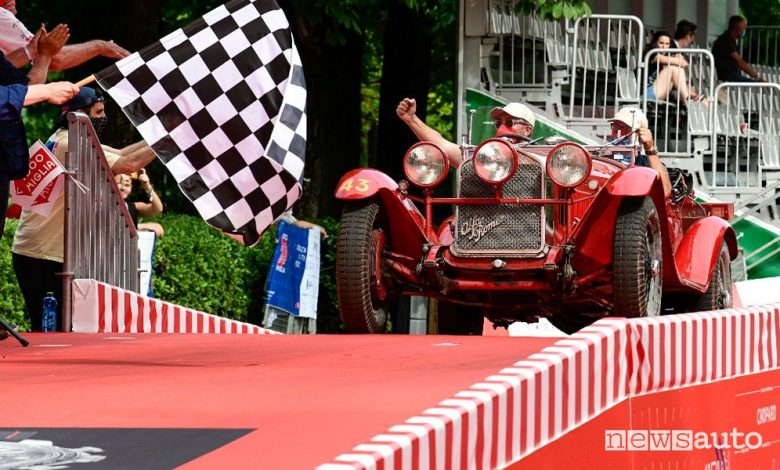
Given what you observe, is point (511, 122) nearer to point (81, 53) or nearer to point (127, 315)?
point (127, 315)

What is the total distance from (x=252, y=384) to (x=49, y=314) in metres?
4.54

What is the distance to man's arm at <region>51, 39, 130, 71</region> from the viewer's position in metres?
10.1

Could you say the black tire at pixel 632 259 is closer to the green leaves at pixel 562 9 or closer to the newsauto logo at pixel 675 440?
the newsauto logo at pixel 675 440

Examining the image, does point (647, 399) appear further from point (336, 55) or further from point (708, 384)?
point (336, 55)

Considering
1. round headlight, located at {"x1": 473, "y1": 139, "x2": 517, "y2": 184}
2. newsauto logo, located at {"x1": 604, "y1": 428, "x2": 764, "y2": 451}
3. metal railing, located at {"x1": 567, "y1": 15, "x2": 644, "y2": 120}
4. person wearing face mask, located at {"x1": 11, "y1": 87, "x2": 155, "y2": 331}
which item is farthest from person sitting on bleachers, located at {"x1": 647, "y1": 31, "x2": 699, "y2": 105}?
newsauto logo, located at {"x1": 604, "y1": 428, "x2": 764, "y2": 451}

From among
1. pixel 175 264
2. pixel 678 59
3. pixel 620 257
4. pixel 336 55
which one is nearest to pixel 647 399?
pixel 620 257

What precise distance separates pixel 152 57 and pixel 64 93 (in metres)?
1.68

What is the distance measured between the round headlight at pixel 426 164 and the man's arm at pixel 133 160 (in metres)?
1.93

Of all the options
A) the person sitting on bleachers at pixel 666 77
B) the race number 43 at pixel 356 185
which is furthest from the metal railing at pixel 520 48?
the race number 43 at pixel 356 185

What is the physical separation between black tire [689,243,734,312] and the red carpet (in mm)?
2608

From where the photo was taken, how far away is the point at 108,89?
9.87 m

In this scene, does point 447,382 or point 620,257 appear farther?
point 620,257

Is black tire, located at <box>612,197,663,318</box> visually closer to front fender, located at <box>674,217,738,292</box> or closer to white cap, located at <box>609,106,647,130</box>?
front fender, located at <box>674,217,738,292</box>

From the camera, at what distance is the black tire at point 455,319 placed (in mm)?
12141
